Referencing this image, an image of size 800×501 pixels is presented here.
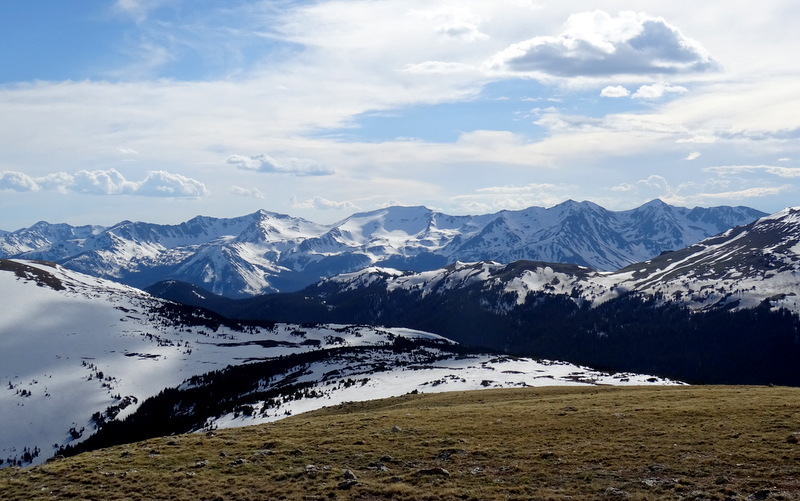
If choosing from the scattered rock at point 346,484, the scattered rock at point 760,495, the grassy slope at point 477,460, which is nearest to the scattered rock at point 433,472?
the grassy slope at point 477,460

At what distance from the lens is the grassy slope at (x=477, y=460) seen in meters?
29.9

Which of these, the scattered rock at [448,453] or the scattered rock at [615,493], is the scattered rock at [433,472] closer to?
the scattered rock at [448,453]

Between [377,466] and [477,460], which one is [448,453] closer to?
[477,460]

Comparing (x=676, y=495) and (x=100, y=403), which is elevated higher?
(x=676, y=495)

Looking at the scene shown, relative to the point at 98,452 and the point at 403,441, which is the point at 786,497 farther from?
the point at 98,452

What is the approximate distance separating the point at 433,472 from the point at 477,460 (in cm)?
380

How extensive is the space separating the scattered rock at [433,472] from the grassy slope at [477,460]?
14 centimetres

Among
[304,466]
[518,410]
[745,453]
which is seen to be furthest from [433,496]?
[518,410]

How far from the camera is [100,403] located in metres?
195

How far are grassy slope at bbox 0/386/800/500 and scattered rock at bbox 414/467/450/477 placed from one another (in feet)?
0.45

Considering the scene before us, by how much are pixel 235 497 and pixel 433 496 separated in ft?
34.5

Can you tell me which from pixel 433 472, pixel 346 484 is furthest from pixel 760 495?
pixel 346 484

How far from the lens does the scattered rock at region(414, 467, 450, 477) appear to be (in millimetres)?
33084

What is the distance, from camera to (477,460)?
36.0 meters
